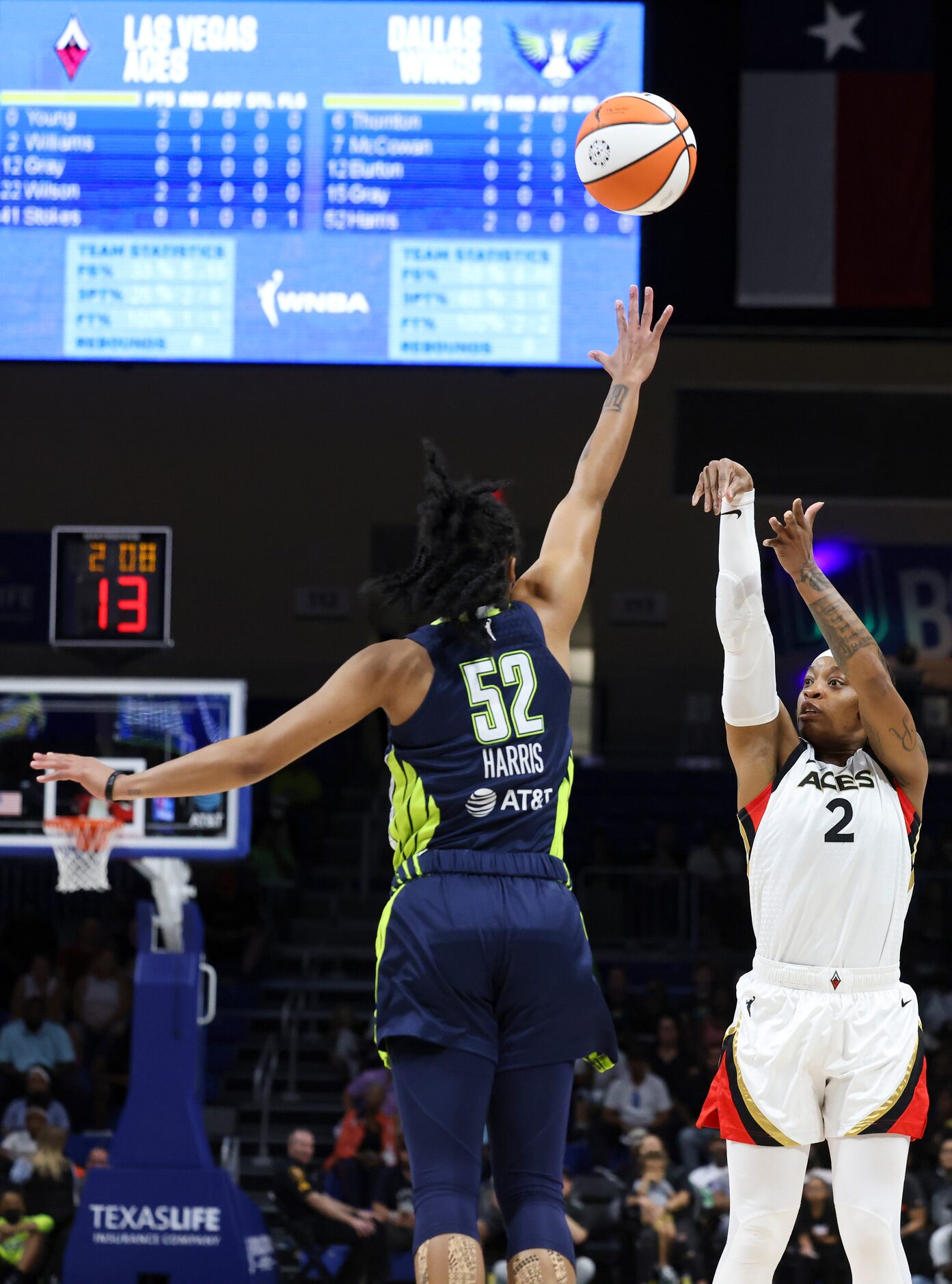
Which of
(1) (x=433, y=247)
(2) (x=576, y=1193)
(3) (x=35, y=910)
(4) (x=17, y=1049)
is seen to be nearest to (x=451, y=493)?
(1) (x=433, y=247)

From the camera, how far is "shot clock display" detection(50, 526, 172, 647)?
9039mm

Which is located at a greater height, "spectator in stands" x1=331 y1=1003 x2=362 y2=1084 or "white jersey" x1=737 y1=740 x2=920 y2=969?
"white jersey" x1=737 y1=740 x2=920 y2=969

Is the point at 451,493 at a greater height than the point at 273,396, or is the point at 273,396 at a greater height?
the point at 273,396

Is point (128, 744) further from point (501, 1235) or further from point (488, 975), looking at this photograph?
point (488, 975)

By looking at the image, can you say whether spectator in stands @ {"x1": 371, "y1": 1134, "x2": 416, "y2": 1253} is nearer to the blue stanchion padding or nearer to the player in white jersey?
the blue stanchion padding

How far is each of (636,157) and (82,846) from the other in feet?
17.1

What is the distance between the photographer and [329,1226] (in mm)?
10766

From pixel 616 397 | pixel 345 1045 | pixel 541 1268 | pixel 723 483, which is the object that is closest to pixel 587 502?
pixel 616 397

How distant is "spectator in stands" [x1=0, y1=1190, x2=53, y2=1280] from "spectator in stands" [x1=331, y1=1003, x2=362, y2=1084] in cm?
363

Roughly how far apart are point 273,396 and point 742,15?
7704 mm

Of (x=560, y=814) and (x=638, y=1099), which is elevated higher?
(x=560, y=814)

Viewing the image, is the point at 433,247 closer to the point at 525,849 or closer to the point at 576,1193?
the point at 576,1193

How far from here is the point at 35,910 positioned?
52.4 ft

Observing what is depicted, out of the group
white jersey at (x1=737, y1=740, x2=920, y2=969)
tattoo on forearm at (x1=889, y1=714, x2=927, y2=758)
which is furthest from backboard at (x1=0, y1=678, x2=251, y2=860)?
tattoo on forearm at (x1=889, y1=714, x2=927, y2=758)
